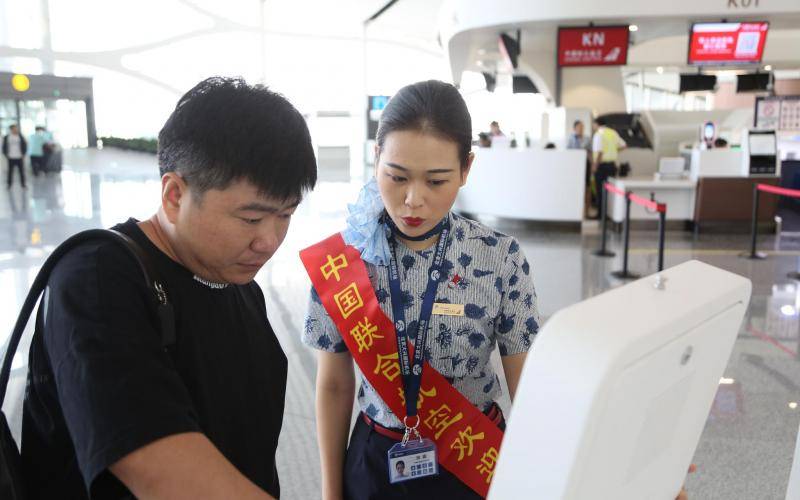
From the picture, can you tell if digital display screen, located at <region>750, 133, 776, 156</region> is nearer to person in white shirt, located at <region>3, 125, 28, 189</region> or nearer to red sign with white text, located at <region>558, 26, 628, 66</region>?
red sign with white text, located at <region>558, 26, 628, 66</region>

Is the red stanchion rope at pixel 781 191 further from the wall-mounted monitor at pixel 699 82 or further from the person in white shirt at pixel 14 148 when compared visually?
the person in white shirt at pixel 14 148

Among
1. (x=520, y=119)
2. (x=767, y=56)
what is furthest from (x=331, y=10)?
(x=767, y=56)

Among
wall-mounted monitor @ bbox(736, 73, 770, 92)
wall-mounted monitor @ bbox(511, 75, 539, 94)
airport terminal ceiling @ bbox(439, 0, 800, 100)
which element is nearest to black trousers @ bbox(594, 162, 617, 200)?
airport terminal ceiling @ bbox(439, 0, 800, 100)

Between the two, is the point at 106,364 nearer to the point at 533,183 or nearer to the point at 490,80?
the point at 533,183

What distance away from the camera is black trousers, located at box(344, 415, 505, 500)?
1339 mm

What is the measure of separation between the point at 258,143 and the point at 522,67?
13365mm

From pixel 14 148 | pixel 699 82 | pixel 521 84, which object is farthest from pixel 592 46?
pixel 14 148

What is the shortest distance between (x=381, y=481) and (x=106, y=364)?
785 mm

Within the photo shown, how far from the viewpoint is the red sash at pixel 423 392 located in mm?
1368

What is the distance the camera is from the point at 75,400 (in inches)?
27.1

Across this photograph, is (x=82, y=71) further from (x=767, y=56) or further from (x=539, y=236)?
(x=767, y=56)

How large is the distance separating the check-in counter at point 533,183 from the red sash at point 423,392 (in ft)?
25.9

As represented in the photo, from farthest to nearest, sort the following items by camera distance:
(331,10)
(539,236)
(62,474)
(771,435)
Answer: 1. (331,10)
2. (539,236)
3. (771,435)
4. (62,474)

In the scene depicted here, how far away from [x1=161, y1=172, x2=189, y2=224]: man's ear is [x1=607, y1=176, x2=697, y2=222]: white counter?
8.61m
